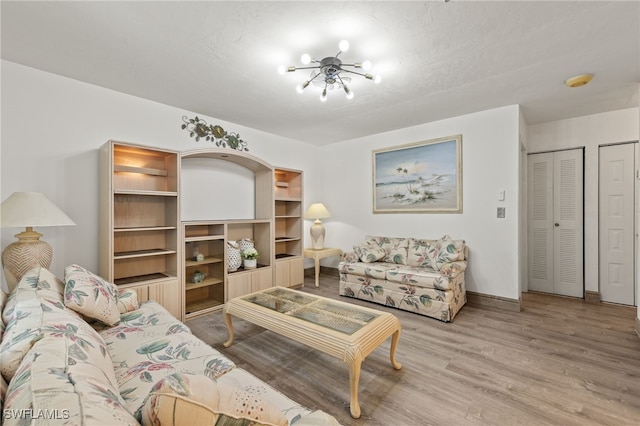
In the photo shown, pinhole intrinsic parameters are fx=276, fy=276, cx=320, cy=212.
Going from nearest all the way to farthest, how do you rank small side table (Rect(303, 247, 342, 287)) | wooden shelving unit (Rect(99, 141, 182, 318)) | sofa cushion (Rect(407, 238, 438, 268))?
wooden shelving unit (Rect(99, 141, 182, 318)) → sofa cushion (Rect(407, 238, 438, 268)) → small side table (Rect(303, 247, 342, 287))

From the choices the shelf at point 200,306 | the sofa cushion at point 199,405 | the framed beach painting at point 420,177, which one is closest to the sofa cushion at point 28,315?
the sofa cushion at point 199,405

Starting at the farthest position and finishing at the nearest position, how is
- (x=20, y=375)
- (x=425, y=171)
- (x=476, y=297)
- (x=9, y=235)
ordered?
(x=425, y=171) < (x=476, y=297) < (x=9, y=235) < (x=20, y=375)

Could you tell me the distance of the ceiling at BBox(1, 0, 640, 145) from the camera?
174 centimetres

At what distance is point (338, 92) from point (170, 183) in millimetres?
2096

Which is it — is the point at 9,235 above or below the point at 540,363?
above

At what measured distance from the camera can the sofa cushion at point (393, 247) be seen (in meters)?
3.91

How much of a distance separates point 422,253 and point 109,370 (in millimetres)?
3427

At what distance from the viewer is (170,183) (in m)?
3.07

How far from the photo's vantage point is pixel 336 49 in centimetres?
213

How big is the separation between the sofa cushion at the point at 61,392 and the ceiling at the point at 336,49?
1901 millimetres

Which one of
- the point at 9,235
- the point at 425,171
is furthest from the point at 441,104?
the point at 9,235

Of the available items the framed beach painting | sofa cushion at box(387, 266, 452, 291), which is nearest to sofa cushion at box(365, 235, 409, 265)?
sofa cushion at box(387, 266, 452, 291)

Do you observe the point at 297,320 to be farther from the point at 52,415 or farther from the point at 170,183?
the point at 170,183

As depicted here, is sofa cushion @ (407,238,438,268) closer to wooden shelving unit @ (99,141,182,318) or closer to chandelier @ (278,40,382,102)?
chandelier @ (278,40,382,102)
